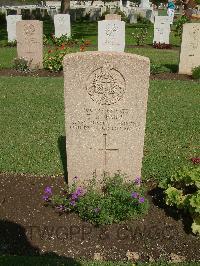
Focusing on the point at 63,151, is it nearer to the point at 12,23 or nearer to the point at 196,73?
the point at 196,73

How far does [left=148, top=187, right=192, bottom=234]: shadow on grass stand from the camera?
15.4 ft

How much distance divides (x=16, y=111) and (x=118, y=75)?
5.14 meters

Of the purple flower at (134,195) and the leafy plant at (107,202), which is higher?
the purple flower at (134,195)

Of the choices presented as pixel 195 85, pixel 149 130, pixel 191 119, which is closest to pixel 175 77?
pixel 195 85

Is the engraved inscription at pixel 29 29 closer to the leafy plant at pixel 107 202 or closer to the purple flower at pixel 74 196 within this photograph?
the leafy plant at pixel 107 202

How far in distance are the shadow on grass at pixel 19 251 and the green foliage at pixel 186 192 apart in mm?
1405

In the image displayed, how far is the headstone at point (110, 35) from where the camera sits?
14.3 metres

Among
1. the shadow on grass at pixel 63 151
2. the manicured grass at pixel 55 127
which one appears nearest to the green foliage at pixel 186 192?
the manicured grass at pixel 55 127

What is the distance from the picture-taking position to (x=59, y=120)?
855cm

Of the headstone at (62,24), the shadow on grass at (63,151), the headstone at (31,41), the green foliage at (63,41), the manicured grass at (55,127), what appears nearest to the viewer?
the shadow on grass at (63,151)

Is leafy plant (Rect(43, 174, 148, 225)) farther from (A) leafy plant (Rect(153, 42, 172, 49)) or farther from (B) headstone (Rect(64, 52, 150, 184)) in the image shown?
(A) leafy plant (Rect(153, 42, 172, 49))

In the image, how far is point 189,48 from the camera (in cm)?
1323

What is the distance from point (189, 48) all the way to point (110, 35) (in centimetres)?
308

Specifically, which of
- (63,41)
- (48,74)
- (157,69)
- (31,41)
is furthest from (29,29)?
(63,41)
